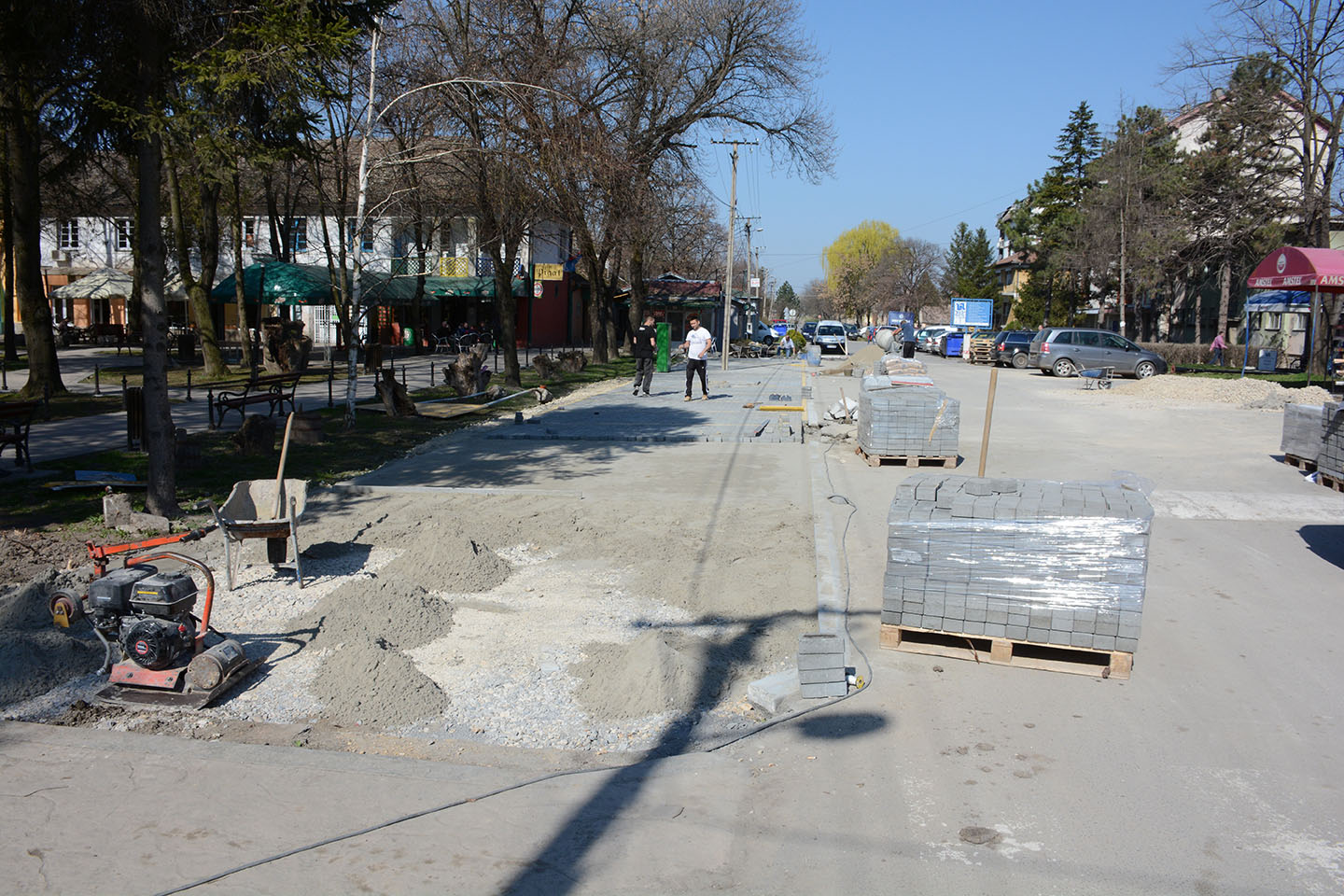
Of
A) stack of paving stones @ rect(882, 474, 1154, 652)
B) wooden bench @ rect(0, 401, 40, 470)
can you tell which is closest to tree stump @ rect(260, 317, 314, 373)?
wooden bench @ rect(0, 401, 40, 470)

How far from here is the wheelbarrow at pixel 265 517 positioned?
7355 mm

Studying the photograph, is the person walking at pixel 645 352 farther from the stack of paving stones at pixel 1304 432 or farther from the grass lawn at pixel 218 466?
the stack of paving stones at pixel 1304 432

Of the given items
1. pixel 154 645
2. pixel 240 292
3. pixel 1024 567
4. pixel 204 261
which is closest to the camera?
pixel 154 645

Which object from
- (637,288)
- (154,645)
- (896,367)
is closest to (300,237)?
(637,288)

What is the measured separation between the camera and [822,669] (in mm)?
5508

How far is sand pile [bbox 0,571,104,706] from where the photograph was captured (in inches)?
A: 214

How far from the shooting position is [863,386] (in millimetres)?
14273

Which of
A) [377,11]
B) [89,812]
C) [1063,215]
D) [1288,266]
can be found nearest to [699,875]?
[89,812]

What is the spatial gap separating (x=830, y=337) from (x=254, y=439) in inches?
1604

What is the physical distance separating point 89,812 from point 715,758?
2.90 metres

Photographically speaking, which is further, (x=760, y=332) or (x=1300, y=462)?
(x=760, y=332)

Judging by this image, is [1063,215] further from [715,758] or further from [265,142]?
[715,758]

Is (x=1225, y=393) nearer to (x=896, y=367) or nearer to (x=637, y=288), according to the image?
(x=896, y=367)

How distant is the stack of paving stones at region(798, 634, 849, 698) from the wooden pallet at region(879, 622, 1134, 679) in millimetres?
756
